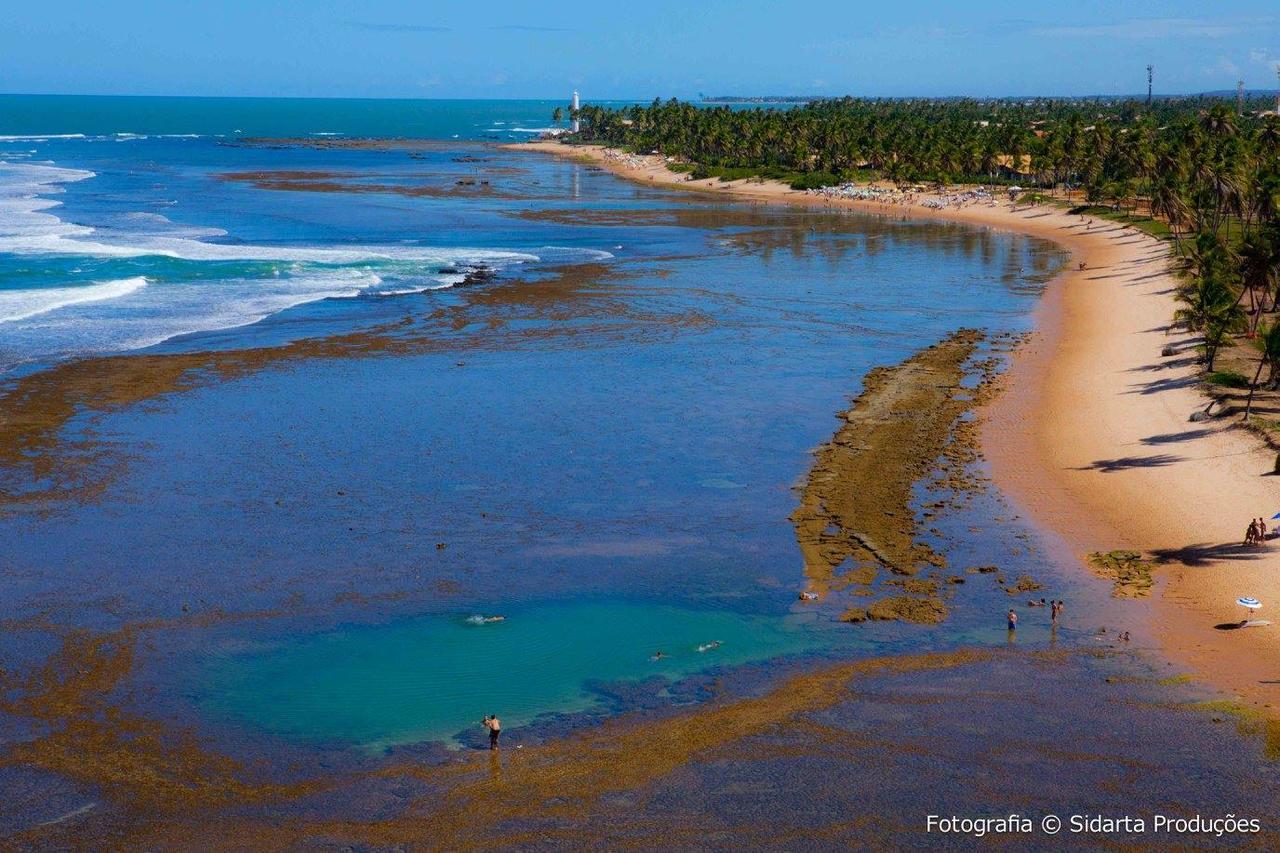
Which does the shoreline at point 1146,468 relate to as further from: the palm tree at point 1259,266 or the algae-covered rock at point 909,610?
the algae-covered rock at point 909,610

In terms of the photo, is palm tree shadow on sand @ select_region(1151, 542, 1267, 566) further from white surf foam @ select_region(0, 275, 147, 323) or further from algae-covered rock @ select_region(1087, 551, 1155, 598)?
white surf foam @ select_region(0, 275, 147, 323)

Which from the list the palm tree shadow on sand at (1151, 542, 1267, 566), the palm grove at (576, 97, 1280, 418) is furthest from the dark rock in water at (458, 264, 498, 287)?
the palm tree shadow on sand at (1151, 542, 1267, 566)

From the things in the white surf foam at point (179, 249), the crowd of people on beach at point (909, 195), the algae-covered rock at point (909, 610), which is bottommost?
the algae-covered rock at point (909, 610)

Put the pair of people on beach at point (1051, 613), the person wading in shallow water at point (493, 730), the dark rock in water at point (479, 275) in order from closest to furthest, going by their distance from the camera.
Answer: the person wading in shallow water at point (493, 730) < the pair of people on beach at point (1051, 613) < the dark rock in water at point (479, 275)

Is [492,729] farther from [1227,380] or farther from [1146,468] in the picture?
[1227,380]

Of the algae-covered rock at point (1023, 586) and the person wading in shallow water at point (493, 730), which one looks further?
the algae-covered rock at point (1023, 586)

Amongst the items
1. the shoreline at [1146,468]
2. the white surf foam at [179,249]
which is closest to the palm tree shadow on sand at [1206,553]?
the shoreline at [1146,468]

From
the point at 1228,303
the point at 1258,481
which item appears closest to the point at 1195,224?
the point at 1228,303
